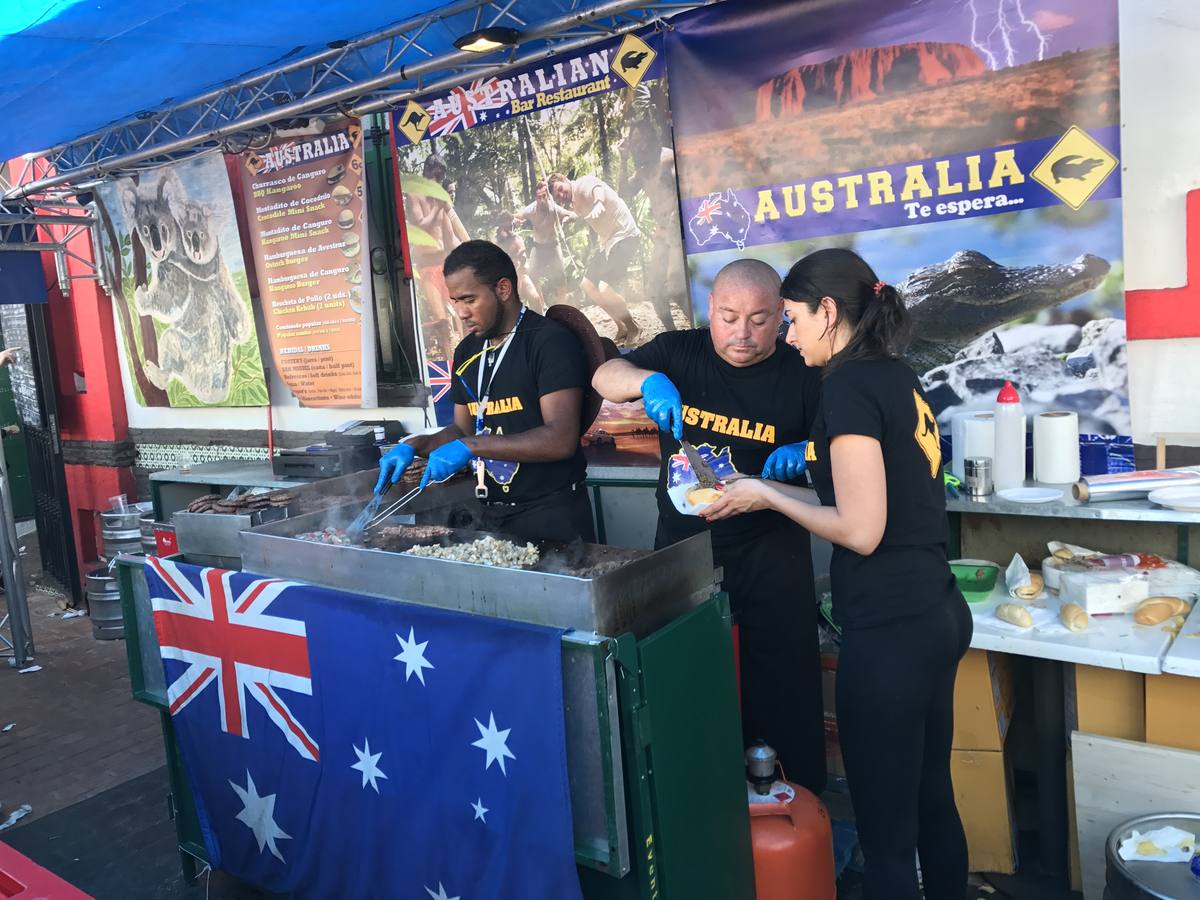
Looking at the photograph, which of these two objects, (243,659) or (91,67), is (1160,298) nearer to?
(243,659)

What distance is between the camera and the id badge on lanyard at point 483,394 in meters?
3.23

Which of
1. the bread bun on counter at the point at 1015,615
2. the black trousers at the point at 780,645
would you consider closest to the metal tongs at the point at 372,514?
the black trousers at the point at 780,645

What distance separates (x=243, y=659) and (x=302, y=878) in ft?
2.22

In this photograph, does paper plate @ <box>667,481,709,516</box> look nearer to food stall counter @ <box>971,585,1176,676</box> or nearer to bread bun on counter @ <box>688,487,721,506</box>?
bread bun on counter @ <box>688,487,721,506</box>

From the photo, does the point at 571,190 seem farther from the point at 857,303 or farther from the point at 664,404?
the point at 857,303

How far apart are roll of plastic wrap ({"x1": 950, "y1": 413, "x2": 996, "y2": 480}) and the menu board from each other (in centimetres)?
332

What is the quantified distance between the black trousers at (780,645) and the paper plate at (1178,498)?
42.5 inches

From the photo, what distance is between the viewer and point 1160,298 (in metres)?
3.06

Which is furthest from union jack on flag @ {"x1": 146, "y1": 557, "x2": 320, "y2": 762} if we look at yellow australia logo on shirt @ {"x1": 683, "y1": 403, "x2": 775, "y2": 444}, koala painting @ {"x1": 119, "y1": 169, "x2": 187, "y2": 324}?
koala painting @ {"x1": 119, "y1": 169, "x2": 187, "y2": 324}

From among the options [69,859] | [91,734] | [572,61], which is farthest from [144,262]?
[69,859]

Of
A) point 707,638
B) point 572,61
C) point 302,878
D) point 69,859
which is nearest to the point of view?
point 707,638

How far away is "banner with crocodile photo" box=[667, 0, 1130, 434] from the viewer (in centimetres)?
307

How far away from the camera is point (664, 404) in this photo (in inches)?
108

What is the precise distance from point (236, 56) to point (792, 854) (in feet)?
13.8
